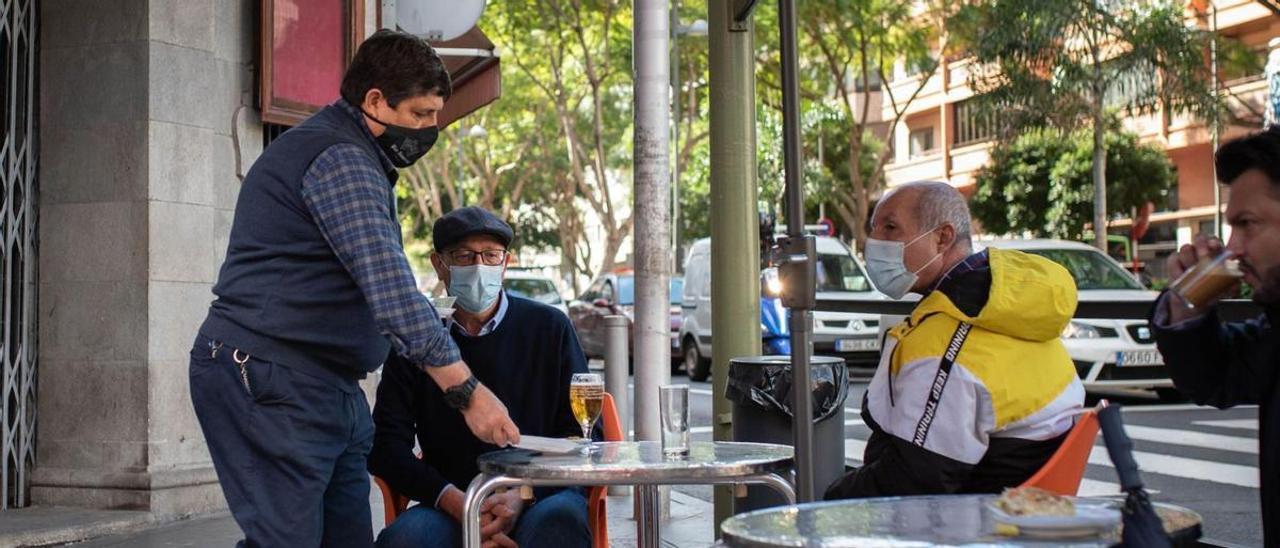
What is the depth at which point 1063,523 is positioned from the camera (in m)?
2.35

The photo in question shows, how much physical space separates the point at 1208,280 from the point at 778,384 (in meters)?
3.17

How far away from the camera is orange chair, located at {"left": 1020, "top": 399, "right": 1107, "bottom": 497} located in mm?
3238

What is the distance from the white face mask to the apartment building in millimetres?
23575

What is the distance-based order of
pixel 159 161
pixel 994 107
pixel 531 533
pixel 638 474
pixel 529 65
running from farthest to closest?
pixel 529 65
pixel 994 107
pixel 159 161
pixel 531 533
pixel 638 474

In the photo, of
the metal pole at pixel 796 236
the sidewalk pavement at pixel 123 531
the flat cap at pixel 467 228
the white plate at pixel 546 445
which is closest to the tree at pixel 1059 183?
the sidewalk pavement at pixel 123 531

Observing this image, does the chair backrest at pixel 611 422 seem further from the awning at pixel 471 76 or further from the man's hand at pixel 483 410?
the awning at pixel 471 76

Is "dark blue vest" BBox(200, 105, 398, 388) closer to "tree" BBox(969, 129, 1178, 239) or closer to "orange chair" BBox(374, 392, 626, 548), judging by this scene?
"orange chair" BBox(374, 392, 626, 548)

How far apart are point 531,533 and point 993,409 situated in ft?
4.72

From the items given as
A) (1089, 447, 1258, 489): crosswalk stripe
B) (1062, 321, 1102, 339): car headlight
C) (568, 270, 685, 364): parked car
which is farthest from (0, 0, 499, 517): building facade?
(568, 270, 685, 364): parked car

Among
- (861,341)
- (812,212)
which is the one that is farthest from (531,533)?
(812,212)

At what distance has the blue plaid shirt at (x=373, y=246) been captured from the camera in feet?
11.5

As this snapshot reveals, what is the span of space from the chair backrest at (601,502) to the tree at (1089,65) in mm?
22720

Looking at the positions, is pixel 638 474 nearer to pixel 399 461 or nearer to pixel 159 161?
pixel 399 461

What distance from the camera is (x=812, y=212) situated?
53375mm
